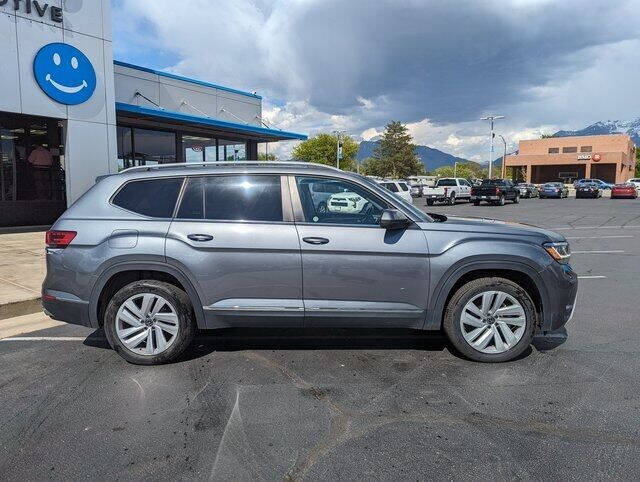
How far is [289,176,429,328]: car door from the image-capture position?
13.5 ft

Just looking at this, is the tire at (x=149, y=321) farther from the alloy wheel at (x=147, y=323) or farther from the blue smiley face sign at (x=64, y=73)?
the blue smiley face sign at (x=64, y=73)

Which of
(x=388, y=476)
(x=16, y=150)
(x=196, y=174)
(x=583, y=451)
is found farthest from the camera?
(x=16, y=150)

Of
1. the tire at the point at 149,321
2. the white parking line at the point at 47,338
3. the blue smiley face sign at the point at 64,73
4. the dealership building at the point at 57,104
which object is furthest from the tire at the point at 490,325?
the blue smiley face sign at the point at 64,73

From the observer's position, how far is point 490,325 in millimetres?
4258

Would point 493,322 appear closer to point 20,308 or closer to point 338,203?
point 338,203

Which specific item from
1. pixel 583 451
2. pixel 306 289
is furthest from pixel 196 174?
pixel 583 451

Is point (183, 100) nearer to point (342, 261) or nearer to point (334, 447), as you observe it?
point (342, 261)

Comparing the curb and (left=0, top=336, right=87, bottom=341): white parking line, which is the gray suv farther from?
the curb

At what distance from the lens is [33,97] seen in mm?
12188

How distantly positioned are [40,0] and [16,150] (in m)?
4.02

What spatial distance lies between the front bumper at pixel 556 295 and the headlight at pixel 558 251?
0.21 ft

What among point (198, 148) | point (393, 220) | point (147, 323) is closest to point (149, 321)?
point (147, 323)

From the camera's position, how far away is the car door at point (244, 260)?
4.14 metres

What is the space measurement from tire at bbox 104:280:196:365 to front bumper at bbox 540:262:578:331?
3148 millimetres
